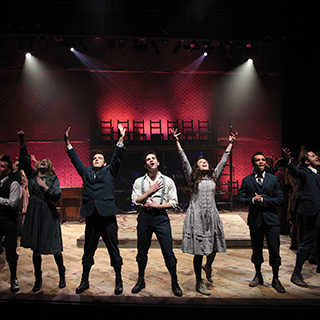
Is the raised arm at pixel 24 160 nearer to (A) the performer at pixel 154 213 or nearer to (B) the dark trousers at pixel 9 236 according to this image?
(B) the dark trousers at pixel 9 236

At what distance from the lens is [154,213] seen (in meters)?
2.91

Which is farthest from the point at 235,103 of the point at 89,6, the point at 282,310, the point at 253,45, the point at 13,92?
the point at 282,310

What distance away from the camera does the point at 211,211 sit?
9.52 ft

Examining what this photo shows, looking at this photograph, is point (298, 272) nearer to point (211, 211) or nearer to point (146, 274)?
point (211, 211)

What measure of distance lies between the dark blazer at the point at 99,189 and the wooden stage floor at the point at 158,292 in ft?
2.83

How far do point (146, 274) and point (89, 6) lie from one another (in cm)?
370

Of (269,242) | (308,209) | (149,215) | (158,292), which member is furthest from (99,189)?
(308,209)

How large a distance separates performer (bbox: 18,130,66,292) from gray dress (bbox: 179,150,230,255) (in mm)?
1383

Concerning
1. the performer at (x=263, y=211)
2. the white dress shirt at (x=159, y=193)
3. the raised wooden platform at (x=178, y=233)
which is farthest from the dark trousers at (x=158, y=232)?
the raised wooden platform at (x=178, y=233)

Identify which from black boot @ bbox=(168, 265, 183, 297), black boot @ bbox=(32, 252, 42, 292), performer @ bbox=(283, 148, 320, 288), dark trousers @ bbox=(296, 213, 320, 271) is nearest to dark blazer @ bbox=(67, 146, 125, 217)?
black boot @ bbox=(32, 252, 42, 292)

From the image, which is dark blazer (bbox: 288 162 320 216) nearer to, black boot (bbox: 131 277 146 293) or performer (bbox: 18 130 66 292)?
black boot (bbox: 131 277 146 293)

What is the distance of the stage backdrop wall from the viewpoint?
909 centimetres

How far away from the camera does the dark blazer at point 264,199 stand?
9.66 feet

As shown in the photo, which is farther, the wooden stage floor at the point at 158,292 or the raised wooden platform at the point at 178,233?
the raised wooden platform at the point at 178,233
